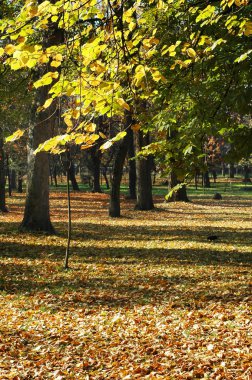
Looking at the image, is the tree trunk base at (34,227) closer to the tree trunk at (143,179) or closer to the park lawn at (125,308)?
the park lawn at (125,308)

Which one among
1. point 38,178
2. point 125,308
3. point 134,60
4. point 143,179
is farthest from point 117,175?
point 134,60

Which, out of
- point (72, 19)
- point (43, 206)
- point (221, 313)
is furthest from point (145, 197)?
point (72, 19)

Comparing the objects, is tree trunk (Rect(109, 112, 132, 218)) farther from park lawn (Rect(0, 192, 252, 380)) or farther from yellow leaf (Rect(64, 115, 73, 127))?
yellow leaf (Rect(64, 115, 73, 127))

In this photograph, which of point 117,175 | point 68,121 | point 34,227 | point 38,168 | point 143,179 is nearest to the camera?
point 68,121

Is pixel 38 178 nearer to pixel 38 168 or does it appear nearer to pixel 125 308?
pixel 38 168

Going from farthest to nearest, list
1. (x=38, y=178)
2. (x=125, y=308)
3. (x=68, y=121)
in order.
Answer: (x=38, y=178) → (x=125, y=308) → (x=68, y=121)

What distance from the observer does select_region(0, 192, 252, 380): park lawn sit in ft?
18.7

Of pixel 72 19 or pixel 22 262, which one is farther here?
pixel 22 262

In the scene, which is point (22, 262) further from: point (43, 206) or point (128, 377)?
point (128, 377)

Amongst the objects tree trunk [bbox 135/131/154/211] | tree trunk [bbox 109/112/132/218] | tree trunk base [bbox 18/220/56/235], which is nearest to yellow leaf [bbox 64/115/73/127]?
tree trunk base [bbox 18/220/56/235]

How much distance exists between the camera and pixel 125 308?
8.05 metres

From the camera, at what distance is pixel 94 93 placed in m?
3.33

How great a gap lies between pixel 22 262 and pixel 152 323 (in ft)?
17.8

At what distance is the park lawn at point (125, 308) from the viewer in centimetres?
571
